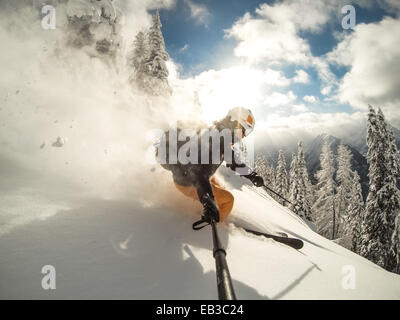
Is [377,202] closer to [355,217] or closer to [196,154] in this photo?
[355,217]

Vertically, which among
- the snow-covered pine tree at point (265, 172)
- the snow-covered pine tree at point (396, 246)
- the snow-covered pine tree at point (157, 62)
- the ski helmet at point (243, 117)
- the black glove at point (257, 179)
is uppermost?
the snow-covered pine tree at point (157, 62)

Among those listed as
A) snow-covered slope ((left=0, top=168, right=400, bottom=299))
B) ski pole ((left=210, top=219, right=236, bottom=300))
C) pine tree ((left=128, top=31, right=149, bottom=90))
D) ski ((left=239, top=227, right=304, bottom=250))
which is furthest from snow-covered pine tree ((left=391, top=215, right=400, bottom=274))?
pine tree ((left=128, top=31, right=149, bottom=90))

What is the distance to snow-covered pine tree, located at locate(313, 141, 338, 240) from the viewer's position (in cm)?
3394

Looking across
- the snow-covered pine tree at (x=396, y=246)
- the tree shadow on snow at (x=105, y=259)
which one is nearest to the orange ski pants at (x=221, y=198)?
the tree shadow on snow at (x=105, y=259)

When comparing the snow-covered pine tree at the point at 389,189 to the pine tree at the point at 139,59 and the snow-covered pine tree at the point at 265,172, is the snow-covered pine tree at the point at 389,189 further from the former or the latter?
the snow-covered pine tree at the point at 265,172

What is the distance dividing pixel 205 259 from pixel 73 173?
15.0 ft

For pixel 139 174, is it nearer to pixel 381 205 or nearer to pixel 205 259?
pixel 205 259

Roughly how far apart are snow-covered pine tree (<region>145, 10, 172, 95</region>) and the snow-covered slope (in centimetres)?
1959

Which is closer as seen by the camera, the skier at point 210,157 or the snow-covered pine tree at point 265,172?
the skier at point 210,157

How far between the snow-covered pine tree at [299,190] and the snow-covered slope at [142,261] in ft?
95.0

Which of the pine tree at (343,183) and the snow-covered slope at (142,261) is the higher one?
the pine tree at (343,183)

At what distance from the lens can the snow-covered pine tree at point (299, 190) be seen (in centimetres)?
3057

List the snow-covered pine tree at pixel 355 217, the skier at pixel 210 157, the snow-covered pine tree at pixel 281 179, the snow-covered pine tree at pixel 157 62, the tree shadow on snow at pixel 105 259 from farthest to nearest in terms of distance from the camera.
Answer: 1. the snow-covered pine tree at pixel 281 179
2. the snow-covered pine tree at pixel 355 217
3. the snow-covered pine tree at pixel 157 62
4. the skier at pixel 210 157
5. the tree shadow on snow at pixel 105 259

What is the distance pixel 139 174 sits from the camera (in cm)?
620
